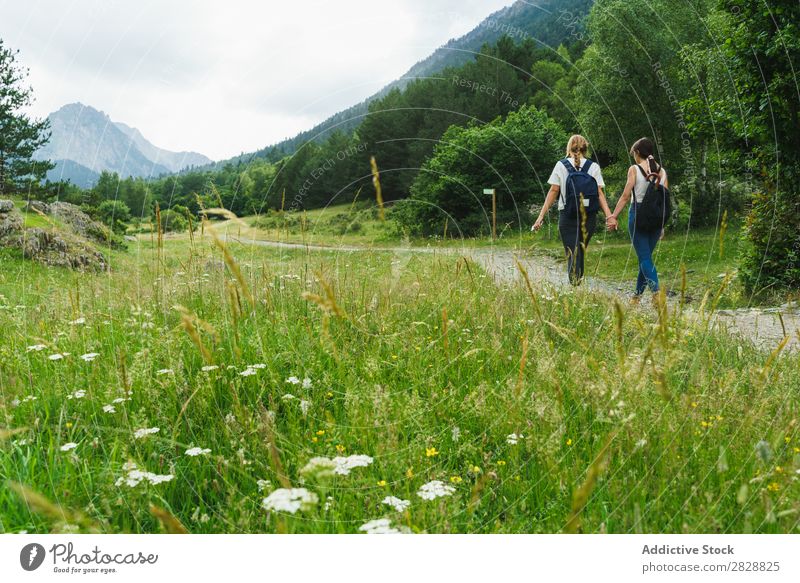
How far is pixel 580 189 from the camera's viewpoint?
24.5ft

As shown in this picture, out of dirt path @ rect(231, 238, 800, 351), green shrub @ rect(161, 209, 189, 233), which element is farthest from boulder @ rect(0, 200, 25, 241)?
dirt path @ rect(231, 238, 800, 351)

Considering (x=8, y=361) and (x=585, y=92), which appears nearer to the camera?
(x=8, y=361)

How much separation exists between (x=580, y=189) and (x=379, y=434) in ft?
19.2

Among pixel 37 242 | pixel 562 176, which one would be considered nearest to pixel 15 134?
pixel 37 242

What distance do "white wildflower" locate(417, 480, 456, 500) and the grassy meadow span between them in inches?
0.5

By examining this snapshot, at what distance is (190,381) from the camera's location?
3387 millimetres

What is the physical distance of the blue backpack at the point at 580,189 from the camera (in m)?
7.35

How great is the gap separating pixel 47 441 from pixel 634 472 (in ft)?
9.39

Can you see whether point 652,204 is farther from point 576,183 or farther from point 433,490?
point 433,490

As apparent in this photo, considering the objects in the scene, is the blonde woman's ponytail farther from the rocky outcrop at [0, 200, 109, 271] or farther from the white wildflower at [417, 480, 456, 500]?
the rocky outcrop at [0, 200, 109, 271]

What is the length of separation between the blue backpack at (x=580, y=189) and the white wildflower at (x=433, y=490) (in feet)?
19.2

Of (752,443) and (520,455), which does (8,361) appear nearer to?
(520,455)
